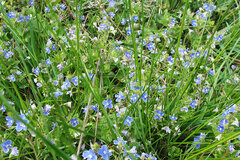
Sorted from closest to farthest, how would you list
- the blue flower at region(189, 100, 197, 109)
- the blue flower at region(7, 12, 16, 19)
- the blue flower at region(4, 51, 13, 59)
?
the blue flower at region(189, 100, 197, 109)
the blue flower at region(4, 51, 13, 59)
the blue flower at region(7, 12, 16, 19)

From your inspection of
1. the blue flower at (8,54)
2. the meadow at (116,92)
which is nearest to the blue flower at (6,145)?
the meadow at (116,92)

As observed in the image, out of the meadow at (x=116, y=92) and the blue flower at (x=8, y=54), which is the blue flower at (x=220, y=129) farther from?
the blue flower at (x=8, y=54)

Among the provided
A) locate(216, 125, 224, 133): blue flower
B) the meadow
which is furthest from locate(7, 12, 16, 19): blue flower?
locate(216, 125, 224, 133): blue flower

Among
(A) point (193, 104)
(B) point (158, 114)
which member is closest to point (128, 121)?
(B) point (158, 114)

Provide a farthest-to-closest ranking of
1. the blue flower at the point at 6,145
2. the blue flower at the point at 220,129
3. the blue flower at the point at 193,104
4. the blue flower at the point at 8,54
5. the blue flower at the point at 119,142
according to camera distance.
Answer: the blue flower at the point at 8,54
the blue flower at the point at 193,104
the blue flower at the point at 220,129
the blue flower at the point at 6,145
the blue flower at the point at 119,142

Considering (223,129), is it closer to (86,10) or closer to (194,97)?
(194,97)

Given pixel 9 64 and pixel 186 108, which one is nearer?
pixel 186 108

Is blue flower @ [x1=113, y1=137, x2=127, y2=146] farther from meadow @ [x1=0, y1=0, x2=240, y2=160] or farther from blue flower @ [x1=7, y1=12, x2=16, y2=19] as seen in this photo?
blue flower @ [x1=7, y1=12, x2=16, y2=19]

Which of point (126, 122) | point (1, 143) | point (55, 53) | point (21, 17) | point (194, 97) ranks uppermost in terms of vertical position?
point (21, 17)

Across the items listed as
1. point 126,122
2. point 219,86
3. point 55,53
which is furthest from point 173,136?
point 55,53
